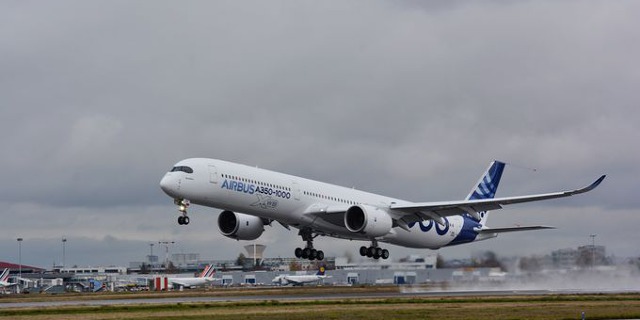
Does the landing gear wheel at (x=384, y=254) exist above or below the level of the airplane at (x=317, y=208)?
below

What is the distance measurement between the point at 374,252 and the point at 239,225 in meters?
9.77

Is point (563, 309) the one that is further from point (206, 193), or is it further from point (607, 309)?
point (206, 193)

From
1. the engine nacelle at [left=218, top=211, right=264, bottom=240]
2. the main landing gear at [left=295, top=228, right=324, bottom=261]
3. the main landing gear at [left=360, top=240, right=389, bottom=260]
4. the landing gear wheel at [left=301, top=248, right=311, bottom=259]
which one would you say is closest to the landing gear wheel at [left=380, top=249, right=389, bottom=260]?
the main landing gear at [left=360, top=240, right=389, bottom=260]

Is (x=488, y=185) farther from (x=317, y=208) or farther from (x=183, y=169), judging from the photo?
(x=183, y=169)

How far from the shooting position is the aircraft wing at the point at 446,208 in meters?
59.3

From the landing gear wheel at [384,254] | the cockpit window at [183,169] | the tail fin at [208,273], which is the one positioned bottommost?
the tail fin at [208,273]

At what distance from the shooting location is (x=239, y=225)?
2527 inches

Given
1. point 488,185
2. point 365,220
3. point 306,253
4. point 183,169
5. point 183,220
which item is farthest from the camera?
point 488,185

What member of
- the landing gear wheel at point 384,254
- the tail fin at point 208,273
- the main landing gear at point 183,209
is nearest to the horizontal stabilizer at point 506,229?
the landing gear wheel at point 384,254

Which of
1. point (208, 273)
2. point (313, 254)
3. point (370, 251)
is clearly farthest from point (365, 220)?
point (208, 273)

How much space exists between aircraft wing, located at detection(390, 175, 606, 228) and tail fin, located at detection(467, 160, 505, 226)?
9582mm

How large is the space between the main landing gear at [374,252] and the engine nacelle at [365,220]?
417cm

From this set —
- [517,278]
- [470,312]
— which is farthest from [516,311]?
[517,278]

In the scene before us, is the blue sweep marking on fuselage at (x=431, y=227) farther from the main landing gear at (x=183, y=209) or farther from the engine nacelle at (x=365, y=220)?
the main landing gear at (x=183, y=209)
